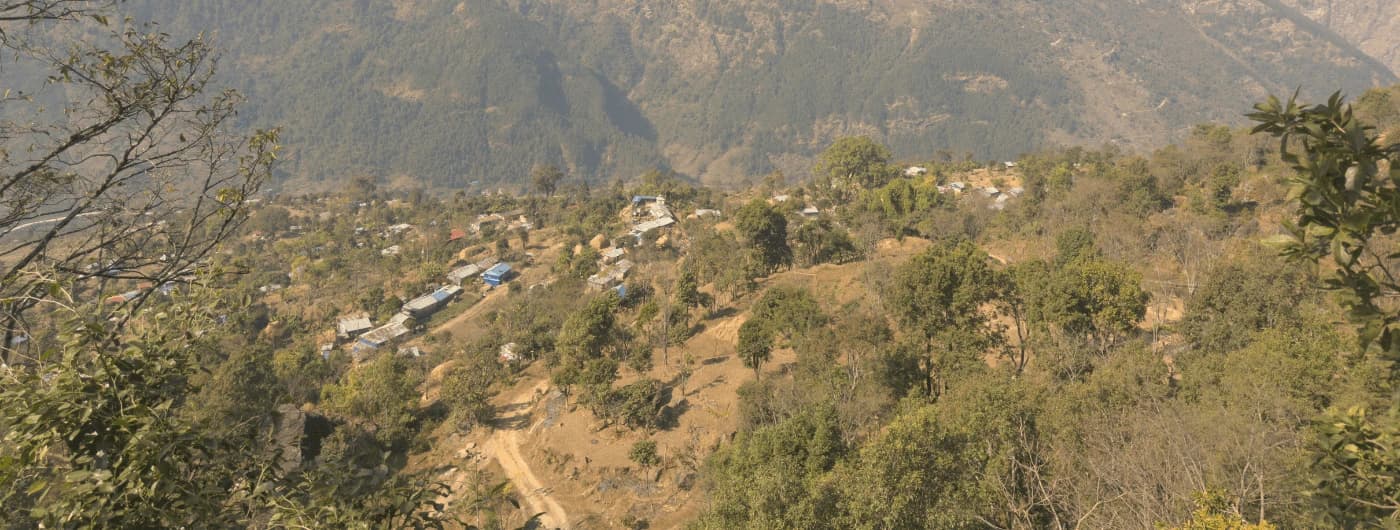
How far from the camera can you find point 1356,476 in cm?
402

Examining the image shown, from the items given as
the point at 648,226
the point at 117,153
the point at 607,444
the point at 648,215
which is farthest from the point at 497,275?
the point at 117,153

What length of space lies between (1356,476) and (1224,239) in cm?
3696

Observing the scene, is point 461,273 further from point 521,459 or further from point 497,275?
point 521,459

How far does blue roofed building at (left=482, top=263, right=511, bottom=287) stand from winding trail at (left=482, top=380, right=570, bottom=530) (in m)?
28.8

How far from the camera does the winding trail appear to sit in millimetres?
20453

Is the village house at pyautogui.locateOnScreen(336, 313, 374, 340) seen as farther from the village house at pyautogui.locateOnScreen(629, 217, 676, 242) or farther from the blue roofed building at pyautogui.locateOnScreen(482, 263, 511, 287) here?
the village house at pyautogui.locateOnScreen(629, 217, 676, 242)

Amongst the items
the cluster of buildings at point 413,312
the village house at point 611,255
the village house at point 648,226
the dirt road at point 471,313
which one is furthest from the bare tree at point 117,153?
the village house at point 648,226

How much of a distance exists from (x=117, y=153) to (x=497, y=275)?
53.7 m

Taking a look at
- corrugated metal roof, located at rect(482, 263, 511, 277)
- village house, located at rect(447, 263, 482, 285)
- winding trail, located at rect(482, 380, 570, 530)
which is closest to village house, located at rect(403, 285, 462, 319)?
village house, located at rect(447, 263, 482, 285)

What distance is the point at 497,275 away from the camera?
188 feet

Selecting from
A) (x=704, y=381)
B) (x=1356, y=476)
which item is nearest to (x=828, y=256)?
(x=704, y=381)

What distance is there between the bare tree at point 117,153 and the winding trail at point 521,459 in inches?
562

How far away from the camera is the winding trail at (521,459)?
20.5m

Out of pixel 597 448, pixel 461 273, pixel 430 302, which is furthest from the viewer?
pixel 461 273
